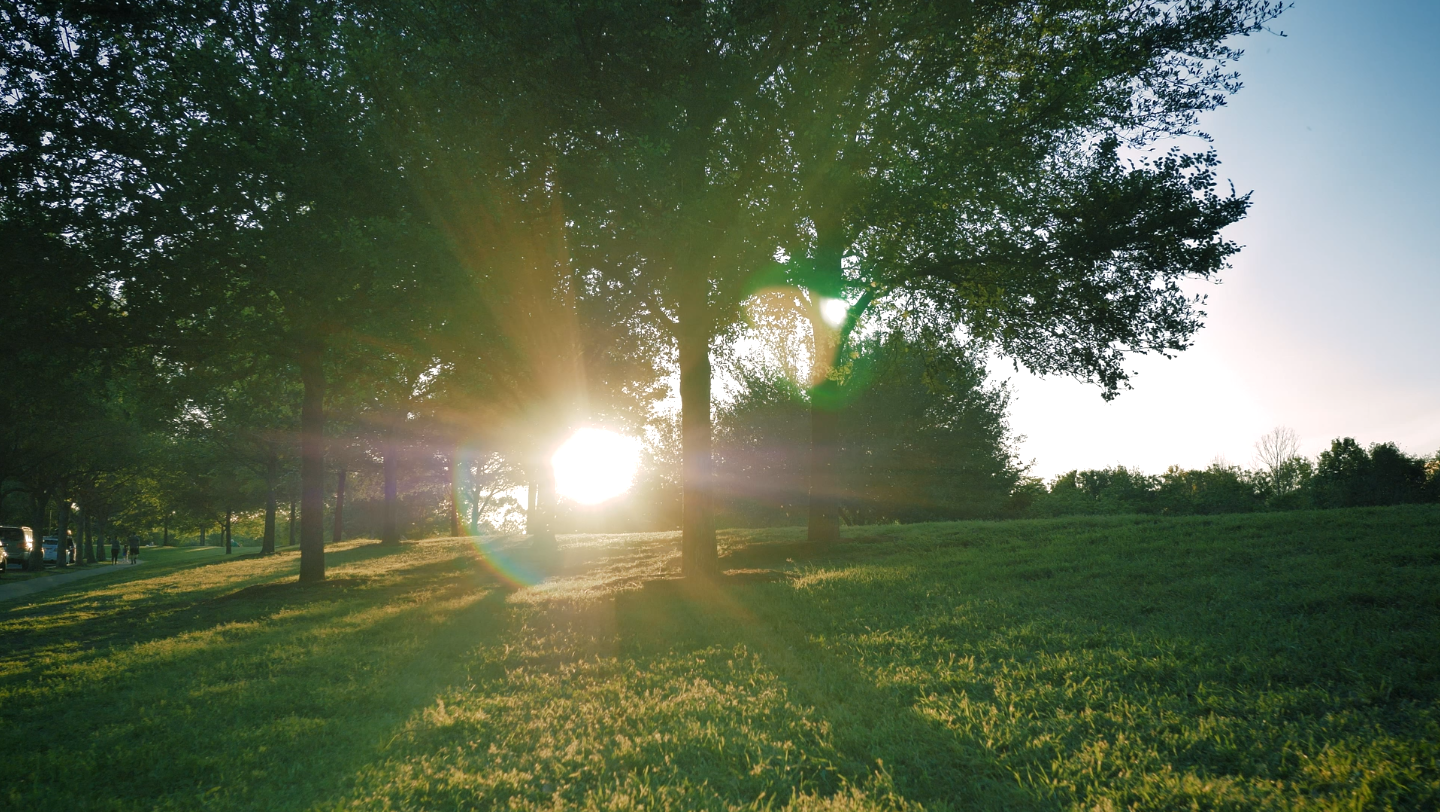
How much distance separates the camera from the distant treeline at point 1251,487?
28109 millimetres

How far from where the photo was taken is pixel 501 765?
5.53m

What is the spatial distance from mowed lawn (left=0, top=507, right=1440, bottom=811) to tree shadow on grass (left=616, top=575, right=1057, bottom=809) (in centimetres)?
3

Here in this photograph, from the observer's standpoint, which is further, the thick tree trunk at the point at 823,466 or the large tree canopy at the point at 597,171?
the thick tree trunk at the point at 823,466

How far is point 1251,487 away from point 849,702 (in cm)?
4204

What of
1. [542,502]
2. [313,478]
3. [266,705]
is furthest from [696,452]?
[542,502]

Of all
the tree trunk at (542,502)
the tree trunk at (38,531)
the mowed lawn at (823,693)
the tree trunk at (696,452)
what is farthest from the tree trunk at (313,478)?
the tree trunk at (38,531)

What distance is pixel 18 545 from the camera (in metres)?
36.8

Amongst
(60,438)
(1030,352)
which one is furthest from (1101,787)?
(60,438)

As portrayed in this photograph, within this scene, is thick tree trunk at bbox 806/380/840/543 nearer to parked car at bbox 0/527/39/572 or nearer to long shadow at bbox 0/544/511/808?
long shadow at bbox 0/544/511/808

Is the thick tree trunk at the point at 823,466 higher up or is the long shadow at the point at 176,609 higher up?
the thick tree trunk at the point at 823,466

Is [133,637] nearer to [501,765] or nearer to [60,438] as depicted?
[501,765]

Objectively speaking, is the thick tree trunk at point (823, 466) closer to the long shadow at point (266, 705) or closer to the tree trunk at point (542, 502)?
the long shadow at point (266, 705)

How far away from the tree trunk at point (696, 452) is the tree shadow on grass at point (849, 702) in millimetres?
2235

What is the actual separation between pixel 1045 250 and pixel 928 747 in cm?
1237
